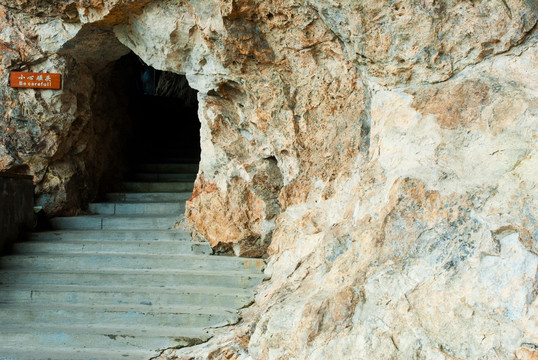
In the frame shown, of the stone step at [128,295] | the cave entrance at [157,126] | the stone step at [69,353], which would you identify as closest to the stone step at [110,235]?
the stone step at [128,295]

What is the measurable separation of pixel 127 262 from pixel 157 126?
428cm

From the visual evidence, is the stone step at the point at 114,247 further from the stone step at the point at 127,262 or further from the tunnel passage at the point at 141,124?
the tunnel passage at the point at 141,124

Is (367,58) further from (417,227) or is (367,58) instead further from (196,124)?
(196,124)

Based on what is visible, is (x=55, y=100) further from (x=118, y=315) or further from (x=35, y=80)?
(x=118, y=315)

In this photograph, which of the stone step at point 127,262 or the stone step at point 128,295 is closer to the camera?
the stone step at point 128,295

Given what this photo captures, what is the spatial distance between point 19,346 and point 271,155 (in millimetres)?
2651

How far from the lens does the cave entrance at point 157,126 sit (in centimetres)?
843

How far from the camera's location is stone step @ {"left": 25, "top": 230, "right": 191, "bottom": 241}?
5922 millimetres

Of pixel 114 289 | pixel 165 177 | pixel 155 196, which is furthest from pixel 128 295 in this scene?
pixel 165 177

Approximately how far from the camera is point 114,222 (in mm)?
6398

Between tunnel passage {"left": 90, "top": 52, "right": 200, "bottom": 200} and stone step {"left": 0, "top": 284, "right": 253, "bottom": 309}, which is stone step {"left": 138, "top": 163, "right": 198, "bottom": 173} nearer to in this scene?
tunnel passage {"left": 90, "top": 52, "right": 200, "bottom": 200}

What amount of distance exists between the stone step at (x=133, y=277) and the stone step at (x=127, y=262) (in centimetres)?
11

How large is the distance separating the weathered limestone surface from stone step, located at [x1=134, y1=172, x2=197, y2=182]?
204 cm

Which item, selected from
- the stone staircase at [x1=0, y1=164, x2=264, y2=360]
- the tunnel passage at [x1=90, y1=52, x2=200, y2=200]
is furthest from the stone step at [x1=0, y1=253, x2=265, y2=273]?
the tunnel passage at [x1=90, y1=52, x2=200, y2=200]
